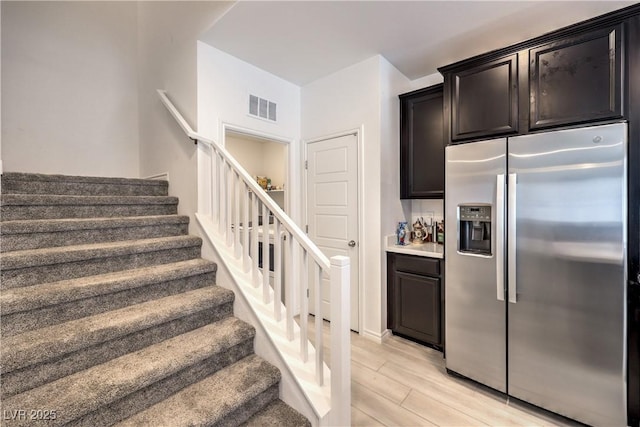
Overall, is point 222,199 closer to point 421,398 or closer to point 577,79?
point 421,398

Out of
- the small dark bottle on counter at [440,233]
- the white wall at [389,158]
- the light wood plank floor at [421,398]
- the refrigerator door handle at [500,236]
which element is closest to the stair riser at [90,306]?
the light wood plank floor at [421,398]

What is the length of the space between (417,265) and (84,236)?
2.65 meters

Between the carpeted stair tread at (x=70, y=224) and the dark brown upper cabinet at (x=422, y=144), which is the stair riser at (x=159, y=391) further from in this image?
the dark brown upper cabinet at (x=422, y=144)

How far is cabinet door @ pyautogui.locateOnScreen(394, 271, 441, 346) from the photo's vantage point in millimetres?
2469

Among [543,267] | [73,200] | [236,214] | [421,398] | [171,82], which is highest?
[171,82]

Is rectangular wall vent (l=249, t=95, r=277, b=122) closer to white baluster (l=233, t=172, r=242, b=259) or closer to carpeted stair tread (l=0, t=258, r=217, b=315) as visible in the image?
white baluster (l=233, t=172, r=242, b=259)

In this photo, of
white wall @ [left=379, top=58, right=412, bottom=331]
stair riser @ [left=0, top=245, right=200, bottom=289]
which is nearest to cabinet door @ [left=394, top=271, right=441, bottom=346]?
white wall @ [left=379, top=58, right=412, bottom=331]

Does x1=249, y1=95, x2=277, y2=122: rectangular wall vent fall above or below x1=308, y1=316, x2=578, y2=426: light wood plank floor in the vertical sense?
above

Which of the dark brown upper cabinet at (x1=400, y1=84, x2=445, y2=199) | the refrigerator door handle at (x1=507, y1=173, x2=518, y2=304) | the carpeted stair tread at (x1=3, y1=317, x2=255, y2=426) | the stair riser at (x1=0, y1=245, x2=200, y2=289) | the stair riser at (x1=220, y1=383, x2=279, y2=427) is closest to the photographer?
the carpeted stair tread at (x1=3, y1=317, x2=255, y2=426)

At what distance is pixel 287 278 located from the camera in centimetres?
181

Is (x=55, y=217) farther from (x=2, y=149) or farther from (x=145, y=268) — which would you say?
(x=2, y=149)

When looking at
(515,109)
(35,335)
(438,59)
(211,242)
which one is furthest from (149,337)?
(438,59)

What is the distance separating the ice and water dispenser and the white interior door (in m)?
1.06

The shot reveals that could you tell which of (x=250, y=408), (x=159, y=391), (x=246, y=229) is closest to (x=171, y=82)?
(x=246, y=229)
